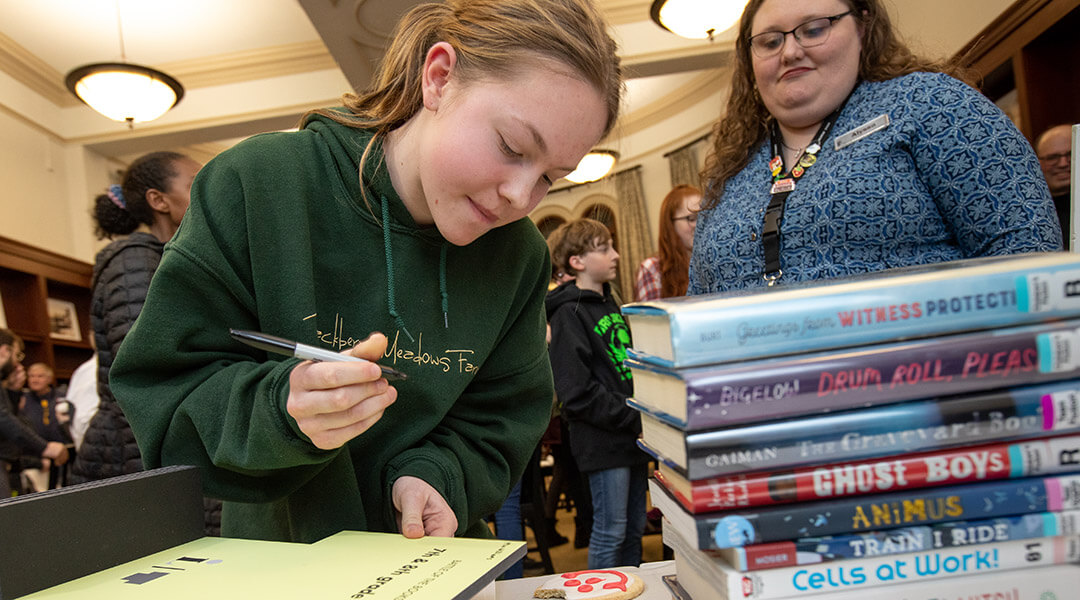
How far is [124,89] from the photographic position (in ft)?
14.2

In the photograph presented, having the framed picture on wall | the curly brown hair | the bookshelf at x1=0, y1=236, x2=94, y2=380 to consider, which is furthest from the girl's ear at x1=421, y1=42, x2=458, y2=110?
the framed picture on wall

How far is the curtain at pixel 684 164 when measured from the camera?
746 centimetres

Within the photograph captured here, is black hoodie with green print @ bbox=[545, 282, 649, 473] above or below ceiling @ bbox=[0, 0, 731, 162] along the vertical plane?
below

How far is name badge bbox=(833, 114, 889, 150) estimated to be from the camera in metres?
0.97

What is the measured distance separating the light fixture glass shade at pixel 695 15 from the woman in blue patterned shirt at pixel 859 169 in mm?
3249

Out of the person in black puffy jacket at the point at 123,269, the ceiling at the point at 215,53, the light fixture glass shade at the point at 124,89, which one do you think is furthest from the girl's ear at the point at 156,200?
the ceiling at the point at 215,53

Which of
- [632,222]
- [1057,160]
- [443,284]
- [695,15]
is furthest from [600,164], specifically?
[632,222]

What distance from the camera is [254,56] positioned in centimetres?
584

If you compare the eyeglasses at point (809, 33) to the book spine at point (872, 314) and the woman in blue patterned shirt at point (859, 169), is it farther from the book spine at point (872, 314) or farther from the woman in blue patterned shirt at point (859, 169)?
the book spine at point (872, 314)

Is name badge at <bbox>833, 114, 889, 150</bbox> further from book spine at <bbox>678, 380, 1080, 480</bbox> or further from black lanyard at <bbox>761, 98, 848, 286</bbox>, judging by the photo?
book spine at <bbox>678, 380, 1080, 480</bbox>

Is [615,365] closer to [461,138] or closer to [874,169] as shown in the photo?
[874,169]

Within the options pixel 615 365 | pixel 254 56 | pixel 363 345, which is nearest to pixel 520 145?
pixel 363 345

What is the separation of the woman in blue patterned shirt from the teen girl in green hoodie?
1.12ft

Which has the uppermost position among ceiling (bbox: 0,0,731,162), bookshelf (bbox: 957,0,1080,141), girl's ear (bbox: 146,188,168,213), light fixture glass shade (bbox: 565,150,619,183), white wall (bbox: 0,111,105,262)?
ceiling (bbox: 0,0,731,162)
